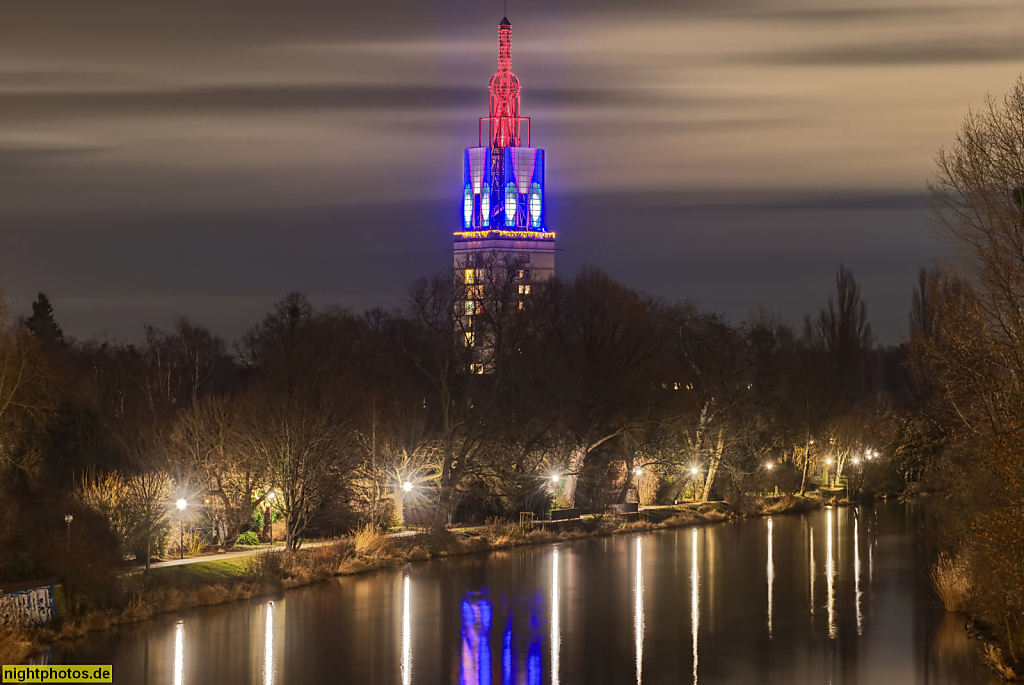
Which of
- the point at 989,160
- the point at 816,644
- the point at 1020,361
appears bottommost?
the point at 816,644

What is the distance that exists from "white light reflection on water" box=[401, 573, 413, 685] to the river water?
5 cm

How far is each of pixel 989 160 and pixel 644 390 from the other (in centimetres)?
3387

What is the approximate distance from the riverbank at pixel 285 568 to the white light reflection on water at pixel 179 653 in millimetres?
1213

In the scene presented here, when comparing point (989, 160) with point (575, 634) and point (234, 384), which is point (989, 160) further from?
point (234, 384)

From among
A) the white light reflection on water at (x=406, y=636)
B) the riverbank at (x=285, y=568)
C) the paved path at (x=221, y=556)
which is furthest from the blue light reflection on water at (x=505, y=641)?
the paved path at (x=221, y=556)

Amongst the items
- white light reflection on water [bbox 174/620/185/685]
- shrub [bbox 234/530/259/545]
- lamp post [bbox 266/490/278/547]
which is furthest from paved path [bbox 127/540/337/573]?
white light reflection on water [bbox 174/620/185/685]

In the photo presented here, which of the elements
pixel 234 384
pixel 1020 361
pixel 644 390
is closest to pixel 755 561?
→ pixel 644 390

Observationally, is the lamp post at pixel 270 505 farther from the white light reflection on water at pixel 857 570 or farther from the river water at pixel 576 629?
the white light reflection on water at pixel 857 570

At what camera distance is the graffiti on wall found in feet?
85.5

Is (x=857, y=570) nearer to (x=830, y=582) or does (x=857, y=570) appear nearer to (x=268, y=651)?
(x=830, y=582)

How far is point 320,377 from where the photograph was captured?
46.6 meters

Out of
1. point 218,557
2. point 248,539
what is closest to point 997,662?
point 218,557

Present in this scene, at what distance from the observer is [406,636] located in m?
29.3

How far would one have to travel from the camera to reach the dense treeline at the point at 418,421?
36.0 m
